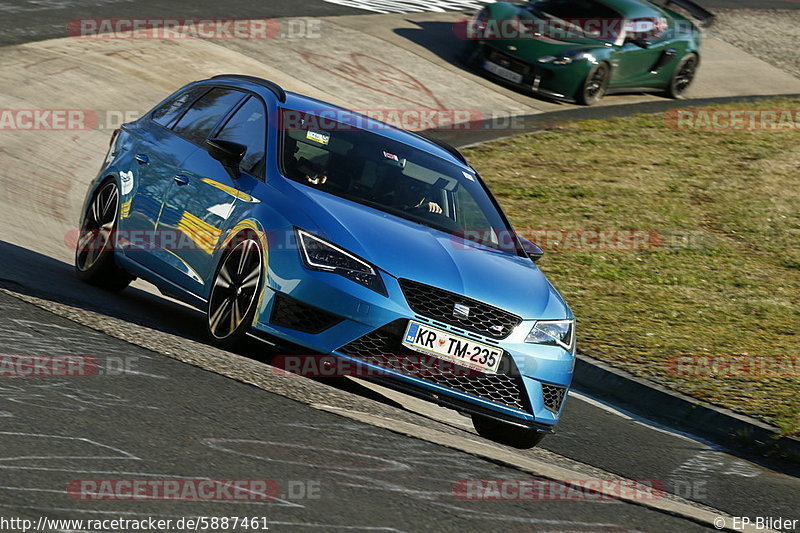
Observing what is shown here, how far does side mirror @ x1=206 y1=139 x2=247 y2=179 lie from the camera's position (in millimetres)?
7474

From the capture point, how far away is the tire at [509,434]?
279 inches

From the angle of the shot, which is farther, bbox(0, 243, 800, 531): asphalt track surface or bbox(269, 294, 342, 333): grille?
bbox(269, 294, 342, 333): grille

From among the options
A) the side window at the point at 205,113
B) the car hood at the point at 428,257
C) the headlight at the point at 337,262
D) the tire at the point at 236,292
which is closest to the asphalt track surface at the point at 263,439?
the tire at the point at 236,292

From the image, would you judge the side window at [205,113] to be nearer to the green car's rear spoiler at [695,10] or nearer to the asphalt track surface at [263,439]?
the asphalt track surface at [263,439]

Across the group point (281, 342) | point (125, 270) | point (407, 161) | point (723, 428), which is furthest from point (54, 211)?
point (723, 428)

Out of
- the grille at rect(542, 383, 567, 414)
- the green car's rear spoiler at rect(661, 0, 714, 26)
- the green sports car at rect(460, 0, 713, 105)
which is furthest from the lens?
the green car's rear spoiler at rect(661, 0, 714, 26)

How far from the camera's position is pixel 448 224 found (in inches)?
305

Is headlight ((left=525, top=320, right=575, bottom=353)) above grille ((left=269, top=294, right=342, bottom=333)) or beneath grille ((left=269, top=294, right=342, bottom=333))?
beneath

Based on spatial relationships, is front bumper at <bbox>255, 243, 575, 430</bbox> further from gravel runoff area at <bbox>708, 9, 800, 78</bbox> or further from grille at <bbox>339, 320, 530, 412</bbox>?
gravel runoff area at <bbox>708, 9, 800, 78</bbox>

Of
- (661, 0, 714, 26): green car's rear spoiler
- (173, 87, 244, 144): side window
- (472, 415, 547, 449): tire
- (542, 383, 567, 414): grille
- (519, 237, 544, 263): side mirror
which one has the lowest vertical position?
(472, 415, 547, 449): tire

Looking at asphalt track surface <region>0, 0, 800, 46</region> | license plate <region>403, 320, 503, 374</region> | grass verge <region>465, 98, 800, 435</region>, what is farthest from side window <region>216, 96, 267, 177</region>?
asphalt track surface <region>0, 0, 800, 46</region>

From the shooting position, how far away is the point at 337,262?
665cm

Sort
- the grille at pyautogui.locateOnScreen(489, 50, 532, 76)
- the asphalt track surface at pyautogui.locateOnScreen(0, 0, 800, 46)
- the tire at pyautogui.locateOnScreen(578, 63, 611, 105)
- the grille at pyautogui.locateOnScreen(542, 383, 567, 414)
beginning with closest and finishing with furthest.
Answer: the grille at pyautogui.locateOnScreen(542, 383, 567, 414) < the asphalt track surface at pyautogui.locateOnScreen(0, 0, 800, 46) < the grille at pyautogui.locateOnScreen(489, 50, 532, 76) < the tire at pyautogui.locateOnScreen(578, 63, 611, 105)

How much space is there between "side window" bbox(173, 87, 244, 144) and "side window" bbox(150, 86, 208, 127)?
14cm
